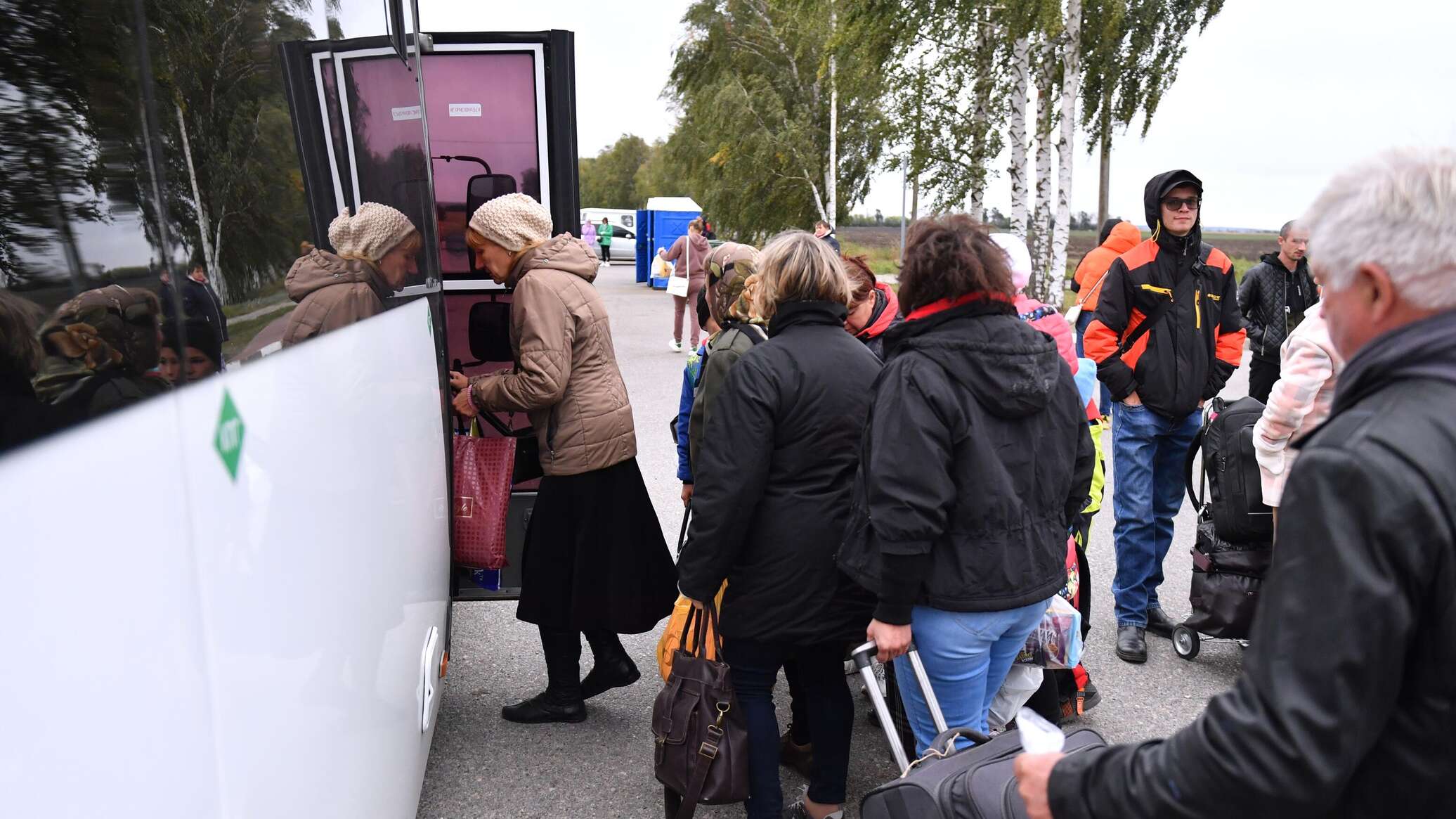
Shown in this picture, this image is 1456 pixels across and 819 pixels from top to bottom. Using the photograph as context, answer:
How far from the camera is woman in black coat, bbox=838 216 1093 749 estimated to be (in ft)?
8.26

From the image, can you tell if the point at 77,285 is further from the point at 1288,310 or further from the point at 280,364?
the point at 1288,310

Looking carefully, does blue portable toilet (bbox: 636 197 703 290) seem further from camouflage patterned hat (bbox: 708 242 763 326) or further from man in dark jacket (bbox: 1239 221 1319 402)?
camouflage patterned hat (bbox: 708 242 763 326)

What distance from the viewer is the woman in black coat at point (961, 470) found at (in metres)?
2.52

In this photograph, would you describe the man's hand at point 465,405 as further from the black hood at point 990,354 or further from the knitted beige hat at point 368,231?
the black hood at point 990,354

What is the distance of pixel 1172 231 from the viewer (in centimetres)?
448

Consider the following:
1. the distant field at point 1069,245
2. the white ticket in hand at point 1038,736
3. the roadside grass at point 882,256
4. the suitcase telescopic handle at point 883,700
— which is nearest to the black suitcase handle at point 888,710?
the suitcase telescopic handle at point 883,700

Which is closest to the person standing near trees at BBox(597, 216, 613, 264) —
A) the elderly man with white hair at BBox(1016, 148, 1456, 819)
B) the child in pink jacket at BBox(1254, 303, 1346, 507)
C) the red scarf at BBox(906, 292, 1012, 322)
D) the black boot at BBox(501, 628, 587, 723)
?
the black boot at BBox(501, 628, 587, 723)

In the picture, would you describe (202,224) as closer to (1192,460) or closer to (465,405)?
(465,405)

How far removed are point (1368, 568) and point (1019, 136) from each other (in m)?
14.1

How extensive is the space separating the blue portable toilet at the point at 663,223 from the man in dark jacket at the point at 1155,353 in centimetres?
2044

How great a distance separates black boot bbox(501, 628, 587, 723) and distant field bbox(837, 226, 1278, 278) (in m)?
26.2

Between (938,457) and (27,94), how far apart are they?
2.00 metres

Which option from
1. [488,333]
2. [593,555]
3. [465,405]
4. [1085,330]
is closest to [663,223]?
[488,333]

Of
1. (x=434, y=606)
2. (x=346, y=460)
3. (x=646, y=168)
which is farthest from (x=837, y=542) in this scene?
(x=646, y=168)
